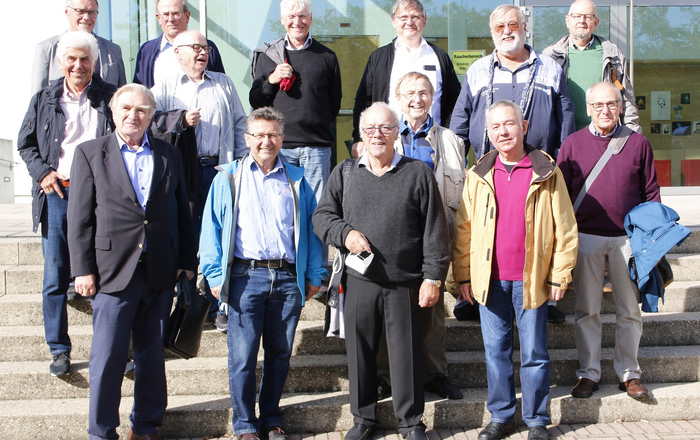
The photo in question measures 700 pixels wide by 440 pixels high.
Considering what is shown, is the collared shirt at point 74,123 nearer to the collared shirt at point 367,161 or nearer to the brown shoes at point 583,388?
the collared shirt at point 367,161

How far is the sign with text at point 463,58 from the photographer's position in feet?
26.3

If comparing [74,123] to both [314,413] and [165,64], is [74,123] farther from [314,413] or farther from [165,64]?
[314,413]

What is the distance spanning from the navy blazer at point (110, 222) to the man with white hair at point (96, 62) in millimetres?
1325

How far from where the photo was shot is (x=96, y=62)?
4.50 metres

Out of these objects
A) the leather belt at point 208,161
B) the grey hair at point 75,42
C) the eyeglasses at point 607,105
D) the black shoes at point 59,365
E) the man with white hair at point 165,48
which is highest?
the man with white hair at point 165,48

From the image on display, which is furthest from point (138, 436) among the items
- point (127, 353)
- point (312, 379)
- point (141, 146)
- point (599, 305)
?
point (599, 305)

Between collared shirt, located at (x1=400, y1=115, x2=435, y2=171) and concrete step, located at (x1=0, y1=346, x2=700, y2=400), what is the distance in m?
1.42

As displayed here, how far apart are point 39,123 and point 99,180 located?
928 millimetres

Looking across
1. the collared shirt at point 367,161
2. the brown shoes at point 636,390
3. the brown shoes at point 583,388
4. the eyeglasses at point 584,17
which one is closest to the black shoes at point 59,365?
the collared shirt at point 367,161

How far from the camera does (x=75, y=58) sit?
12.7ft

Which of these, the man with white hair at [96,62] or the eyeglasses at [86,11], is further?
the eyeglasses at [86,11]

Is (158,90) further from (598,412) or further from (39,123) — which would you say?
(598,412)

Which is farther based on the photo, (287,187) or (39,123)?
(39,123)

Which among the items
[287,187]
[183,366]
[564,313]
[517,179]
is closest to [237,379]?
[183,366]
